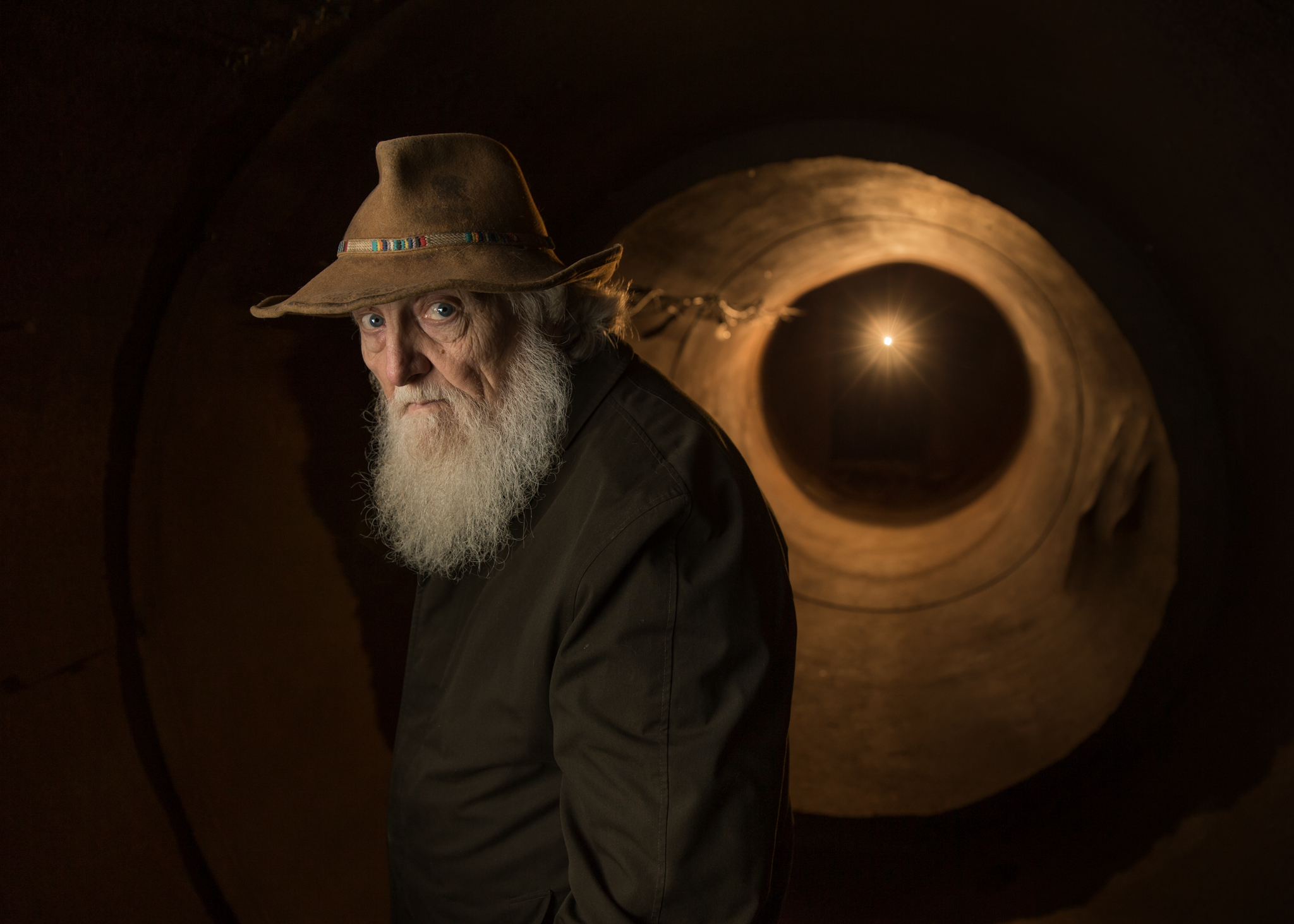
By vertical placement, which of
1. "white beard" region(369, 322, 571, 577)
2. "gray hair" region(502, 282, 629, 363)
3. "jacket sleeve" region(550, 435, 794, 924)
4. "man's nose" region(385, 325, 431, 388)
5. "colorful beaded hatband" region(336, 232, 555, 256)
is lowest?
"jacket sleeve" region(550, 435, 794, 924)

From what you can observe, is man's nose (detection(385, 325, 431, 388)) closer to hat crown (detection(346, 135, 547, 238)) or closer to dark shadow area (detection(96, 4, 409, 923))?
hat crown (detection(346, 135, 547, 238))

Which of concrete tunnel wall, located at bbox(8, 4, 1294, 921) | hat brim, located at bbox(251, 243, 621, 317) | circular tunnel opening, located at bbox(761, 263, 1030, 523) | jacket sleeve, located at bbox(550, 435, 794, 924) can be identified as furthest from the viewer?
circular tunnel opening, located at bbox(761, 263, 1030, 523)

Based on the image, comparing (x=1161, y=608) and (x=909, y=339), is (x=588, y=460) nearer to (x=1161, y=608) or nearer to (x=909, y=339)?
(x=1161, y=608)

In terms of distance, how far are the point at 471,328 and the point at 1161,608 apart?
105 inches

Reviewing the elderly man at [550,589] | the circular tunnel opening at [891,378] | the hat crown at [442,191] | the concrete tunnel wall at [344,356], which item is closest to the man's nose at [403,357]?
the elderly man at [550,589]

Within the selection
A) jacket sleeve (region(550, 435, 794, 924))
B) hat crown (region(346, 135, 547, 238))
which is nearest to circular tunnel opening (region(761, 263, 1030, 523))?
hat crown (region(346, 135, 547, 238))

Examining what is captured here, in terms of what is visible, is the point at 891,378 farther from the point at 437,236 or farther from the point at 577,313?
the point at 437,236

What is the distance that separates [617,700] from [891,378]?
6880 mm

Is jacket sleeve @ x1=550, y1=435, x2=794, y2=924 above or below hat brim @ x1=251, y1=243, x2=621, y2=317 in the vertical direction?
below

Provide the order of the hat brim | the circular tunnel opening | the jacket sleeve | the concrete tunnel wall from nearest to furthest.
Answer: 1. the jacket sleeve
2. the hat brim
3. the concrete tunnel wall
4. the circular tunnel opening

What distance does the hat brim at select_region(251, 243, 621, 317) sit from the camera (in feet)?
5.71

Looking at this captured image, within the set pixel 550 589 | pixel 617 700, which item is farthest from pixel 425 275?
pixel 617 700

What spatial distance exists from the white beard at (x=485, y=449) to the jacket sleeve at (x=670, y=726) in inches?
16.0

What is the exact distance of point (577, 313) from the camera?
2.09m
